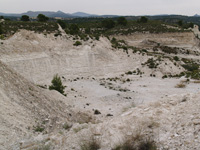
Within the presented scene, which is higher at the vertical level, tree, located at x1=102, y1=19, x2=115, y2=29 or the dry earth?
tree, located at x1=102, y1=19, x2=115, y2=29

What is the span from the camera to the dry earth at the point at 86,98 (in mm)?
5879

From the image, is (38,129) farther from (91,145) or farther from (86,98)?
(86,98)

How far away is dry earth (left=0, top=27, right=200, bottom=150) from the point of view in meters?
5.88

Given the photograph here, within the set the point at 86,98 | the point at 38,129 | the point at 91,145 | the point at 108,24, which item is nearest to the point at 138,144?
the point at 91,145

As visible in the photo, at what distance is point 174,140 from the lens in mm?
5113

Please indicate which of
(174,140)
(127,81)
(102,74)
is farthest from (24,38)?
(174,140)

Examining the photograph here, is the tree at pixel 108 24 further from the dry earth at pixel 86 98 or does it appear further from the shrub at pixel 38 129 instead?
the shrub at pixel 38 129

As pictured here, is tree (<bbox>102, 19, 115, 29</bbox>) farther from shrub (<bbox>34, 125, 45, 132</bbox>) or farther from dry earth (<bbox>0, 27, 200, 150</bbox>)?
shrub (<bbox>34, 125, 45, 132</bbox>)

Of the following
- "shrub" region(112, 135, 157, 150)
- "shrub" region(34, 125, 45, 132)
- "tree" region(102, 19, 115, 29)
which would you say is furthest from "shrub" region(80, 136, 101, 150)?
"tree" region(102, 19, 115, 29)

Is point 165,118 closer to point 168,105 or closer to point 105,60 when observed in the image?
point 168,105

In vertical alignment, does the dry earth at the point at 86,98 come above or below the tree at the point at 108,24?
below

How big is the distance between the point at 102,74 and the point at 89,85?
499 centimetres

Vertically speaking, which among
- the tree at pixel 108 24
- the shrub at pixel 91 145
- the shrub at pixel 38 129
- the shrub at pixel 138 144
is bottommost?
the shrub at pixel 38 129

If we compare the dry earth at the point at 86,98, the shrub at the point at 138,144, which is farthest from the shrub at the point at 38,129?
the shrub at the point at 138,144
